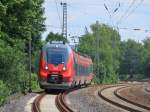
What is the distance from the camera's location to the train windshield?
133 ft

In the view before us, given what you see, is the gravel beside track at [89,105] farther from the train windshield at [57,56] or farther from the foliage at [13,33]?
the train windshield at [57,56]

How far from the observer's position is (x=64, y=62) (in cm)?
4041

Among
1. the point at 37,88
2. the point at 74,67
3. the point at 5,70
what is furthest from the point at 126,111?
the point at 37,88

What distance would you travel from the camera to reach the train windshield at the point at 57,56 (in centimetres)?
4041

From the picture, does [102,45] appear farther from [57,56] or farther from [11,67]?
[11,67]

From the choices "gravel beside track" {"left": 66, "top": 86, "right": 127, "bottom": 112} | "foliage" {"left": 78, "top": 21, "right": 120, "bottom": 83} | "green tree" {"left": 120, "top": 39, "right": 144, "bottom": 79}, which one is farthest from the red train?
"green tree" {"left": 120, "top": 39, "right": 144, "bottom": 79}

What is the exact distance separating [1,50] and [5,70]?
3.52 m

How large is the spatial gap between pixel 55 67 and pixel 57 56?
82cm

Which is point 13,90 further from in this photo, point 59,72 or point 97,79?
point 97,79

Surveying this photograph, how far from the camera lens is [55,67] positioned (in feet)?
132

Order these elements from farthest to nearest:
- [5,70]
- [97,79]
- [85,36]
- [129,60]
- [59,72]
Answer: [129,60], [85,36], [97,79], [59,72], [5,70]

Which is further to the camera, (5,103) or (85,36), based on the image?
(85,36)

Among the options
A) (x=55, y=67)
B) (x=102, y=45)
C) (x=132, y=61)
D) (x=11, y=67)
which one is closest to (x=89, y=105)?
(x=11, y=67)

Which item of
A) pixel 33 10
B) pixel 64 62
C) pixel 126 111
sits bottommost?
pixel 126 111
